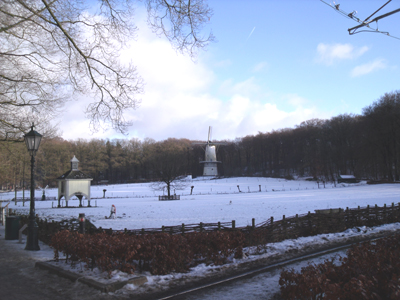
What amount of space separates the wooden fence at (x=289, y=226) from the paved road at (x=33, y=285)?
327 centimetres

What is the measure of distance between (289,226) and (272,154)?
102350 mm

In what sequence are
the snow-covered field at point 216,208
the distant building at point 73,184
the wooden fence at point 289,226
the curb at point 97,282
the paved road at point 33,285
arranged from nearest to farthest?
the paved road at point 33,285, the curb at point 97,282, the wooden fence at point 289,226, the snow-covered field at point 216,208, the distant building at point 73,184

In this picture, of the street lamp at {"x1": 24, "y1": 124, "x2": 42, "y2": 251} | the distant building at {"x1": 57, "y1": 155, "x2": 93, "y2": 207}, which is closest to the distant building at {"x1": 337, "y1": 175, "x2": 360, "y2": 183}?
the distant building at {"x1": 57, "y1": 155, "x2": 93, "y2": 207}

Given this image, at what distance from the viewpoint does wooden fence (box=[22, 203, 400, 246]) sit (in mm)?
13312

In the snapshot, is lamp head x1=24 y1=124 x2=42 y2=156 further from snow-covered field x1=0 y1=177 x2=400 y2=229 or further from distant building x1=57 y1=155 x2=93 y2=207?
distant building x1=57 y1=155 x2=93 y2=207

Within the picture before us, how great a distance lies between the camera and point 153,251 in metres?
8.78

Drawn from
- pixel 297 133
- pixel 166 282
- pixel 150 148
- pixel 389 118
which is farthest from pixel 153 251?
pixel 150 148

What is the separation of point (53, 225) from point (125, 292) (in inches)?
362

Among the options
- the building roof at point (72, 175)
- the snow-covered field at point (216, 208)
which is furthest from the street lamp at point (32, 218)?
the building roof at point (72, 175)

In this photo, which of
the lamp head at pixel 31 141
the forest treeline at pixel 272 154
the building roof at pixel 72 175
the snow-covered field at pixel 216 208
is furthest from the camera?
the forest treeline at pixel 272 154

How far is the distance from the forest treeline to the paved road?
1438 cm

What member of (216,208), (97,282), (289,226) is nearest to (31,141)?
(97,282)

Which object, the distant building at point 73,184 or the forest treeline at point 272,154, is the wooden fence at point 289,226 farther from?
the distant building at point 73,184

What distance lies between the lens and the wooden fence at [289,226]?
43.7ft
